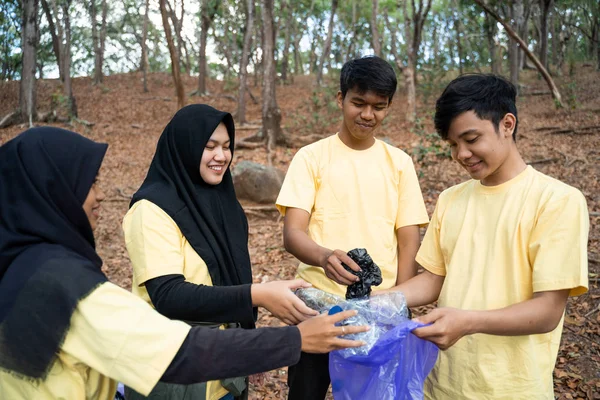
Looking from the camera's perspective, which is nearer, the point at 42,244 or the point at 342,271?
the point at 42,244

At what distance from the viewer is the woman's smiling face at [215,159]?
2289mm

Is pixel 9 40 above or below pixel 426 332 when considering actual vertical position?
above

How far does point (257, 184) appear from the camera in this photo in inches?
305

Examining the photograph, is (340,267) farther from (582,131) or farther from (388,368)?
(582,131)

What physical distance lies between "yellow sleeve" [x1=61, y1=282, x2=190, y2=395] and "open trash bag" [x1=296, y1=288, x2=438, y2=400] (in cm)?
64

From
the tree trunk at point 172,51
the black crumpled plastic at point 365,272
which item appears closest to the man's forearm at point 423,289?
the black crumpled plastic at point 365,272

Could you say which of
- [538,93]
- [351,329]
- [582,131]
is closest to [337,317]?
[351,329]

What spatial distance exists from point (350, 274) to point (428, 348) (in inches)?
15.5

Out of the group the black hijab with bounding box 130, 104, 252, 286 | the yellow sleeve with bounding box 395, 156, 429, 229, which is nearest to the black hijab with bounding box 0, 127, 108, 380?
the black hijab with bounding box 130, 104, 252, 286

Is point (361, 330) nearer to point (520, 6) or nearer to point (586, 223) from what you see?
point (586, 223)

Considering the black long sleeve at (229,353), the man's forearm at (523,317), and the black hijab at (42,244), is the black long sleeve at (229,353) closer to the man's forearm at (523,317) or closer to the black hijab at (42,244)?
the black hijab at (42,244)

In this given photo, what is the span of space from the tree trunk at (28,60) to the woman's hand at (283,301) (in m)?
13.7

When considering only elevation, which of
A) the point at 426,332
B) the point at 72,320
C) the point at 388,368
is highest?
the point at 72,320

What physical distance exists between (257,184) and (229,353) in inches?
253
